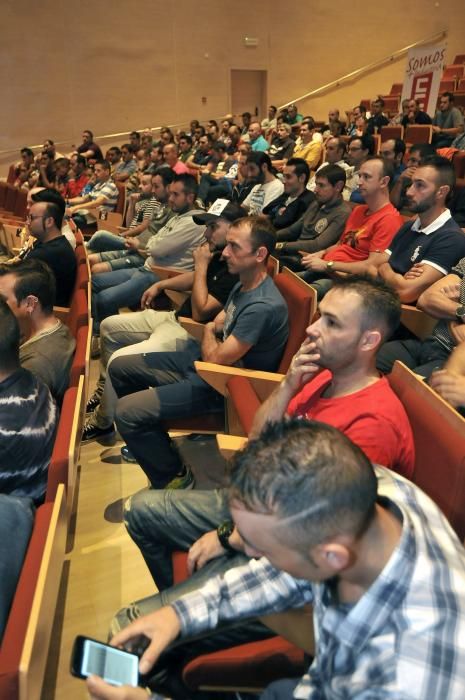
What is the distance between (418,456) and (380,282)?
1.62ft

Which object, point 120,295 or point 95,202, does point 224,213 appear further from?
point 95,202

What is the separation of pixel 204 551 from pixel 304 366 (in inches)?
20.6

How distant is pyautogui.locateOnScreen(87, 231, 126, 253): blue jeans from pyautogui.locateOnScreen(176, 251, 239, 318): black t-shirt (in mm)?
2134

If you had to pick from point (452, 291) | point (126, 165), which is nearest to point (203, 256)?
point (452, 291)

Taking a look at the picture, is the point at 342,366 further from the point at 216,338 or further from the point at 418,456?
the point at 216,338

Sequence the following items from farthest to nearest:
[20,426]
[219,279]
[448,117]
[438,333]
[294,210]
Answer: [448,117] → [294,210] → [219,279] → [438,333] → [20,426]

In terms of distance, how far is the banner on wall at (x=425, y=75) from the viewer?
5.75 m

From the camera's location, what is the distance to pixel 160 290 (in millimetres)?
2973

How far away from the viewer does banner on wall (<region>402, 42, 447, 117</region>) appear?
5.75m

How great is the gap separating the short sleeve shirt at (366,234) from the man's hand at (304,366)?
5.15ft

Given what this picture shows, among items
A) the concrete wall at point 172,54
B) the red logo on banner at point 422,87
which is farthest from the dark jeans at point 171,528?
the concrete wall at point 172,54

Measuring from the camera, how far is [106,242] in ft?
14.6

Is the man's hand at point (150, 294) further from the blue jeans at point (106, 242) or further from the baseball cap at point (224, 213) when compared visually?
the blue jeans at point (106, 242)

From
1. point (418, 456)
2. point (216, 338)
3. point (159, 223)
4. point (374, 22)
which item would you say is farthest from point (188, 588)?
point (374, 22)
